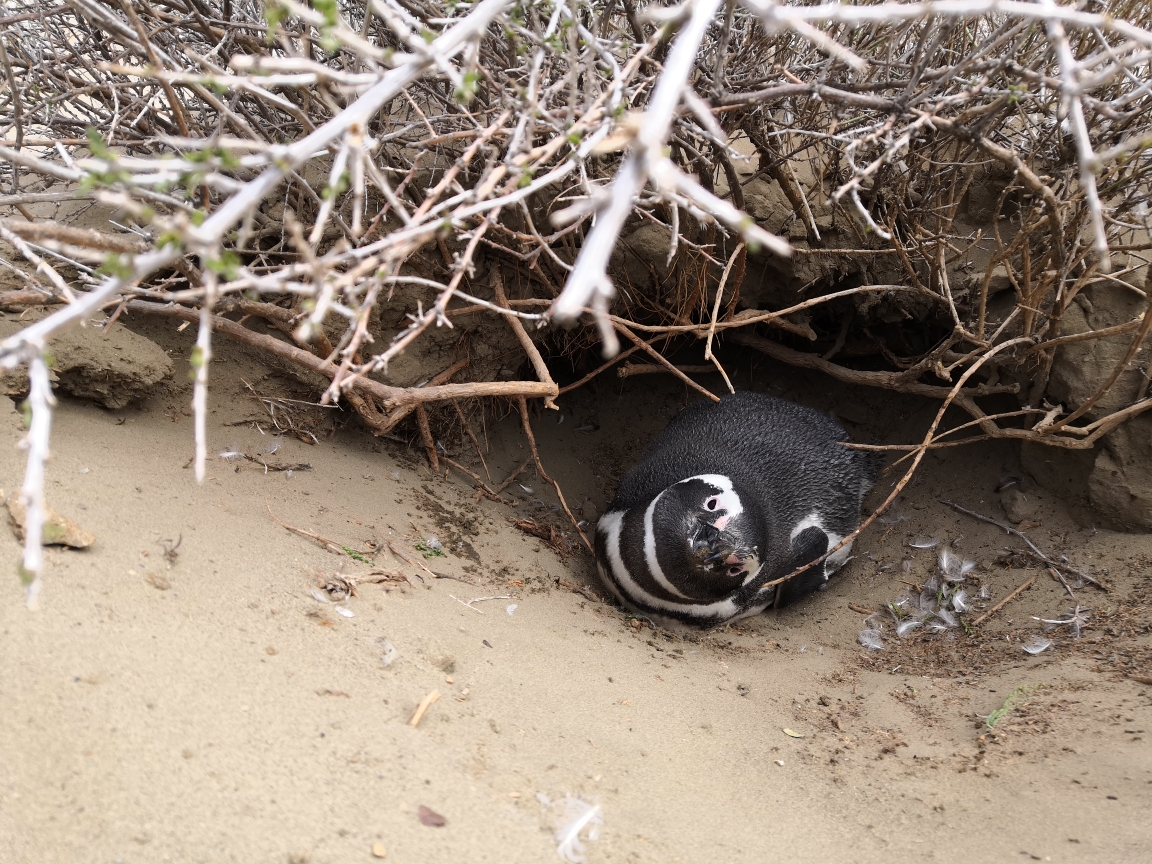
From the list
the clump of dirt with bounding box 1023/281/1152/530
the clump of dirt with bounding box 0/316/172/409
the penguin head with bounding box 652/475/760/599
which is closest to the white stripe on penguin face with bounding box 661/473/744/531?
the penguin head with bounding box 652/475/760/599

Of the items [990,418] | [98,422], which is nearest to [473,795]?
[98,422]

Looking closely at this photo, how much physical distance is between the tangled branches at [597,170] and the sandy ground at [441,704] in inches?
19.9

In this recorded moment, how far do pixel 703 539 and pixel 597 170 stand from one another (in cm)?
148

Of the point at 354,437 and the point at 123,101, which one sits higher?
the point at 123,101

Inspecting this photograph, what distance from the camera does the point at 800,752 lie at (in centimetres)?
225

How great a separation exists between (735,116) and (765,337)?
2.04m

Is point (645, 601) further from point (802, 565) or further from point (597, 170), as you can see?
point (597, 170)

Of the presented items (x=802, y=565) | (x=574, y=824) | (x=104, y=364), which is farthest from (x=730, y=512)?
(x=104, y=364)

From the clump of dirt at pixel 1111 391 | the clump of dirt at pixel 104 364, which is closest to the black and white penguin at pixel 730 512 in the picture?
the clump of dirt at pixel 1111 391

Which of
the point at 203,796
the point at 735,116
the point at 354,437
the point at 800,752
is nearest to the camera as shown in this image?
the point at 203,796

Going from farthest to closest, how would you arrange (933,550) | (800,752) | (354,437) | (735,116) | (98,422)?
(933,550)
(354,437)
(735,116)
(98,422)
(800,752)

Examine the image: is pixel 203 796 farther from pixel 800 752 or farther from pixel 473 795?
pixel 800 752

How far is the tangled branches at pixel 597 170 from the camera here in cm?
158

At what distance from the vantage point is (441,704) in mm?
1960
